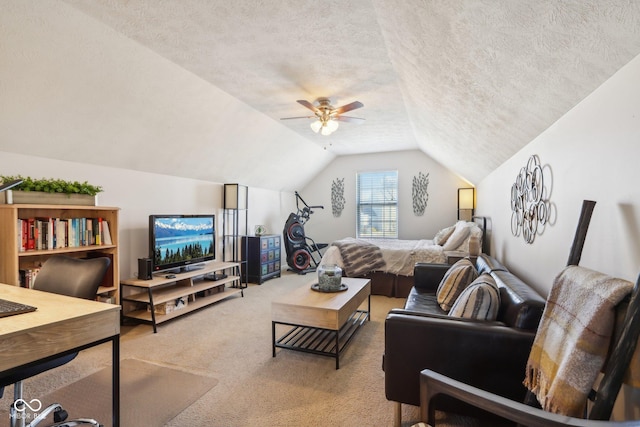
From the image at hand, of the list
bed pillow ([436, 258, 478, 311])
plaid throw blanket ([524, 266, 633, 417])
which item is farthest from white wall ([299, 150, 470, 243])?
plaid throw blanket ([524, 266, 633, 417])

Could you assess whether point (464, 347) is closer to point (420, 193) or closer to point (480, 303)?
point (480, 303)

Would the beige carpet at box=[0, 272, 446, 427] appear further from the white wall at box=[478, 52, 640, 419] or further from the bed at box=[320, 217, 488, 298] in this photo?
the white wall at box=[478, 52, 640, 419]

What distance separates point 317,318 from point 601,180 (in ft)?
6.54

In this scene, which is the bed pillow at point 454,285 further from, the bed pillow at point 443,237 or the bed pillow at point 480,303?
the bed pillow at point 443,237

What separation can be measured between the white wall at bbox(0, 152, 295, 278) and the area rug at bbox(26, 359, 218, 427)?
5.35ft

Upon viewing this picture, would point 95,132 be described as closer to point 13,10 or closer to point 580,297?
point 13,10

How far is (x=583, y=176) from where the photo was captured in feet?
5.27

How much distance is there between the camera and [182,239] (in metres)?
4.01

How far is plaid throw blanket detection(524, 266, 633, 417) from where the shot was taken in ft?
3.22

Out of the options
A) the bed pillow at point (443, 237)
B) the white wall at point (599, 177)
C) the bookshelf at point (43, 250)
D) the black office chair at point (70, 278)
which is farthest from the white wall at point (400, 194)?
the black office chair at point (70, 278)

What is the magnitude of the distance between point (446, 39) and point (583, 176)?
3.38 ft

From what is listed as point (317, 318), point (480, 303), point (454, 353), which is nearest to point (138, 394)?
point (317, 318)

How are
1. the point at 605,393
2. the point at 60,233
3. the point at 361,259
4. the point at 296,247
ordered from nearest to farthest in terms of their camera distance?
the point at 605,393 → the point at 60,233 → the point at 361,259 → the point at 296,247

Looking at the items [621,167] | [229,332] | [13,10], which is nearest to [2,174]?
[13,10]
